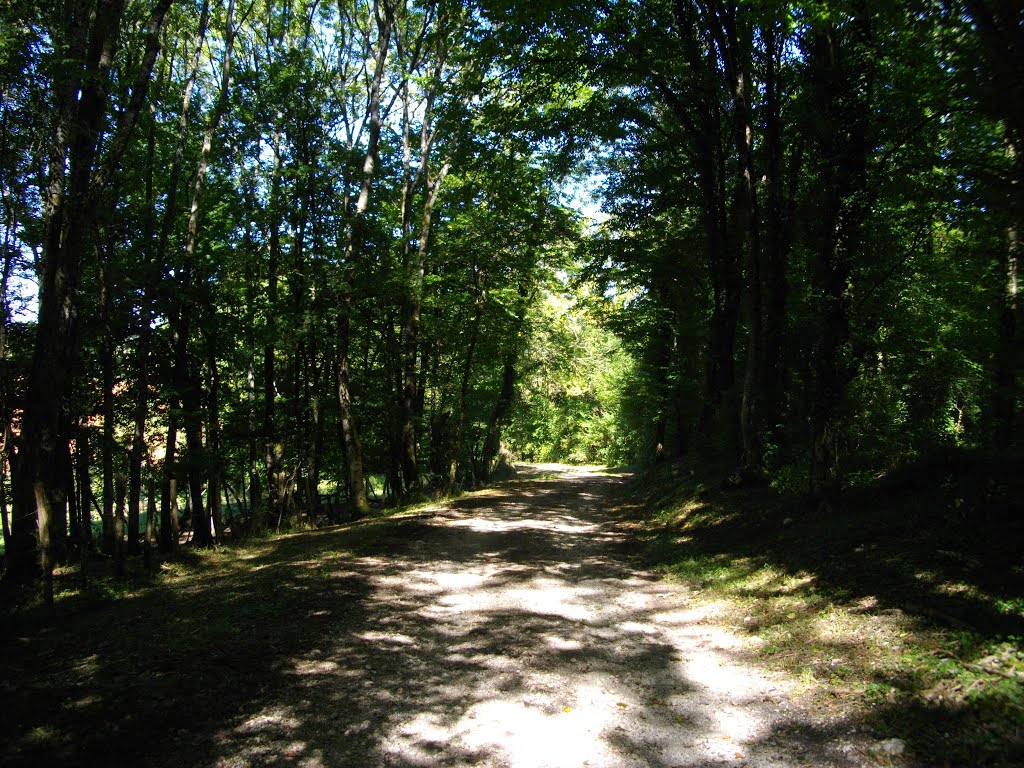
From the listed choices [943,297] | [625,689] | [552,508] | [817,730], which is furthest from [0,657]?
[943,297]

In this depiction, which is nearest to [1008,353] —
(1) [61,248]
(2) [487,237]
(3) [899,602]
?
(3) [899,602]

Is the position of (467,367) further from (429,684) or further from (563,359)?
(429,684)

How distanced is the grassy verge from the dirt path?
45 cm

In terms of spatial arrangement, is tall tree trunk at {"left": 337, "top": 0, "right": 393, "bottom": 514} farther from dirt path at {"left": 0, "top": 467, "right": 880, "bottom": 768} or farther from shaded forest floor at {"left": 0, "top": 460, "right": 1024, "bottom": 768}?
dirt path at {"left": 0, "top": 467, "right": 880, "bottom": 768}

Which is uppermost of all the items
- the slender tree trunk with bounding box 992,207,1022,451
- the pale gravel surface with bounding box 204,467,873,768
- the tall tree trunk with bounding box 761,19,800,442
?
the tall tree trunk with bounding box 761,19,800,442

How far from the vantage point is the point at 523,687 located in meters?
4.64

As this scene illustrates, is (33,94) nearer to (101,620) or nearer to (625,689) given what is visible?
(101,620)

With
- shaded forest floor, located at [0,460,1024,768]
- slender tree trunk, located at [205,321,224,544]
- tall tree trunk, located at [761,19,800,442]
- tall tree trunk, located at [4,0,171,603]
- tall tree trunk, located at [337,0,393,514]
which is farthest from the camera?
tall tree trunk, located at [337,0,393,514]

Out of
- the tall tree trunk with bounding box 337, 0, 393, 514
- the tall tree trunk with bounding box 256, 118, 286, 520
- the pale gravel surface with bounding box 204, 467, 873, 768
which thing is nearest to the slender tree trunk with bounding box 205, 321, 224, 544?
the tall tree trunk with bounding box 256, 118, 286, 520

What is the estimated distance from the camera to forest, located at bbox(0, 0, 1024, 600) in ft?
24.7

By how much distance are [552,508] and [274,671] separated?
469 inches

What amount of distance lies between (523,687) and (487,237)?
1452 cm

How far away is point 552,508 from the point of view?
1636 centimetres

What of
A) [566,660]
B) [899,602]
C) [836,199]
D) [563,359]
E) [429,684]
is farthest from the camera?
[563,359]
